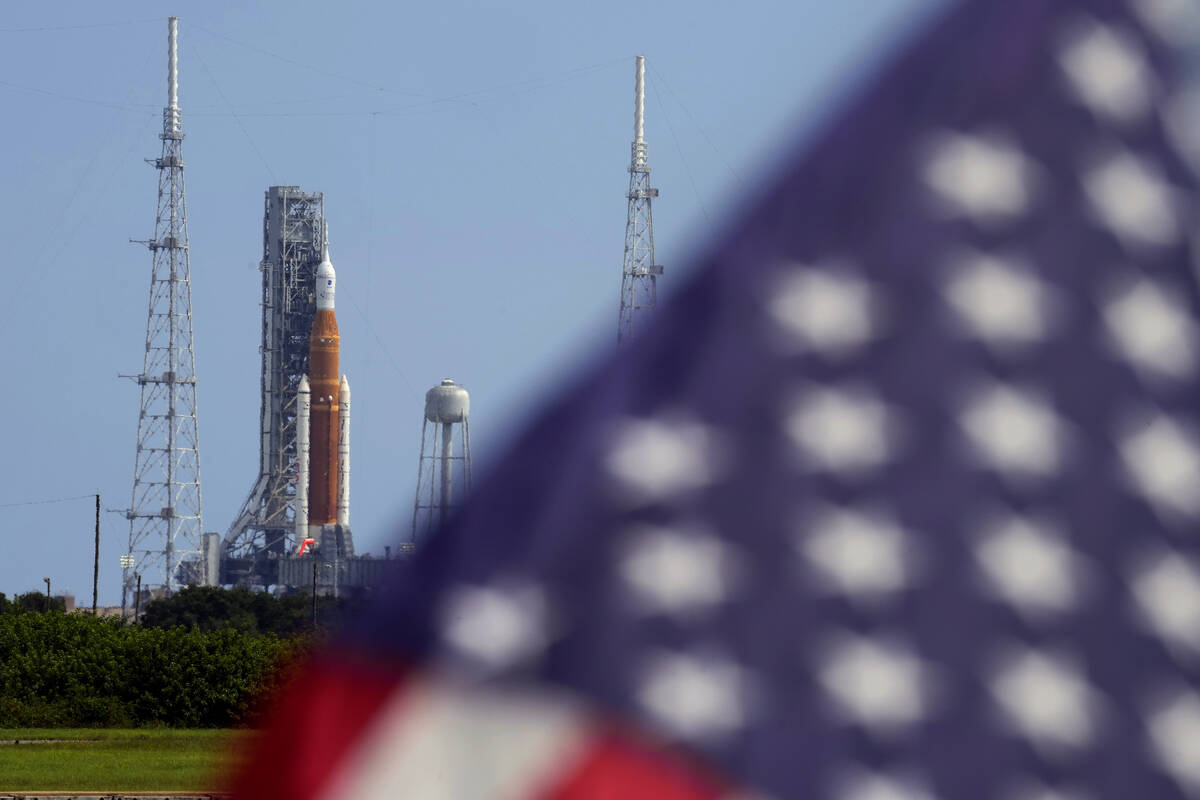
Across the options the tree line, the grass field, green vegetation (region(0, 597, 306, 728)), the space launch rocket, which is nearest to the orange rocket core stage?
the space launch rocket

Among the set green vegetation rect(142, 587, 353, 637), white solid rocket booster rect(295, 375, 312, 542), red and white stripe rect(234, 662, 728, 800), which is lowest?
green vegetation rect(142, 587, 353, 637)

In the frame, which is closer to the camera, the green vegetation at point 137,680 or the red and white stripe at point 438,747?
the red and white stripe at point 438,747

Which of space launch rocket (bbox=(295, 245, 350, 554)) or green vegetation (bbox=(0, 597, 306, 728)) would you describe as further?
space launch rocket (bbox=(295, 245, 350, 554))

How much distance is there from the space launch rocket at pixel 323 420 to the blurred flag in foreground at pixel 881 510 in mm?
65643

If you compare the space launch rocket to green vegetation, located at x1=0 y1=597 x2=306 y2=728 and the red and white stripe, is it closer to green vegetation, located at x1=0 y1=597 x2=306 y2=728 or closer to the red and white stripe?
green vegetation, located at x1=0 y1=597 x2=306 y2=728

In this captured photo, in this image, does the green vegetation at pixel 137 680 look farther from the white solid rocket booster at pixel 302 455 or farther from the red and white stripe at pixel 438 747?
the white solid rocket booster at pixel 302 455

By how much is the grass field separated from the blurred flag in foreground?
1291 centimetres

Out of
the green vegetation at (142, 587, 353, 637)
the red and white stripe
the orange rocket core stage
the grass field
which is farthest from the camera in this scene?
the orange rocket core stage

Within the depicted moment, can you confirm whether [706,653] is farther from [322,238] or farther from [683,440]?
[322,238]

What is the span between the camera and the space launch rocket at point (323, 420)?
66812 millimetres

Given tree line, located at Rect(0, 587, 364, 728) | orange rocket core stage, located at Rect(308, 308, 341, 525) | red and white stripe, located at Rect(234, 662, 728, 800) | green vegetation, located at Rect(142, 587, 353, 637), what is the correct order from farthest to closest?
orange rocket core stage, located at Rect(308, 308, 341, 525)
green vegetation, located at Rect(142, 587, 353, 637)
tree line, located at Rect(0, 587, 364, 728)
red and white stripe, located at Rect(234, 662, 728, 800)

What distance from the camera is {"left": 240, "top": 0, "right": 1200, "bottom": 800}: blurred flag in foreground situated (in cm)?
160

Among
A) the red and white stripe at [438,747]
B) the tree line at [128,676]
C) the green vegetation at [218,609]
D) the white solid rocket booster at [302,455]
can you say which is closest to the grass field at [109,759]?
the tree line at [128,676]

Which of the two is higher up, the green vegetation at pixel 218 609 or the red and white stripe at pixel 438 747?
the red and white stripe at pixel 438 747
